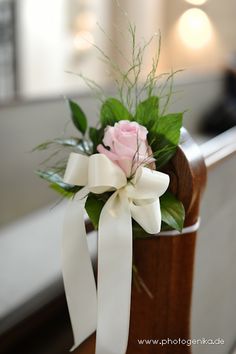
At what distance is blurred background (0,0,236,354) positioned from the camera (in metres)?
1.25

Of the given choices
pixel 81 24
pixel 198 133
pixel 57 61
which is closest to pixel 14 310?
pixel 198 133

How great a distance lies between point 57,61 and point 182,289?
3443mm

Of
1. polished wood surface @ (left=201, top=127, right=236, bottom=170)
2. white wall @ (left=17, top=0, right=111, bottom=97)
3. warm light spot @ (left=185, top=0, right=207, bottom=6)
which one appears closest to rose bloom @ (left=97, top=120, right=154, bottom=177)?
polished wood surface @ (left=201, top=127, right=236, bottom=170)

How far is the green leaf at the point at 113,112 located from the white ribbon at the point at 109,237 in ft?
0.30

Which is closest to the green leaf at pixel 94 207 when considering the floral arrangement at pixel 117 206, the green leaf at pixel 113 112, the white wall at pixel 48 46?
the floral arrangement at pixel 117 206

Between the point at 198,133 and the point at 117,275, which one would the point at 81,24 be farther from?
the point at 117,275

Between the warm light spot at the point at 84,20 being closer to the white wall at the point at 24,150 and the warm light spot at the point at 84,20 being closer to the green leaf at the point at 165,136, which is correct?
the white wall at the point at 24,150

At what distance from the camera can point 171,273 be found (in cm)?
70

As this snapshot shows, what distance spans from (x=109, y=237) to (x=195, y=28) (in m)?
3.88

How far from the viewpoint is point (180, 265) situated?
2.27ft

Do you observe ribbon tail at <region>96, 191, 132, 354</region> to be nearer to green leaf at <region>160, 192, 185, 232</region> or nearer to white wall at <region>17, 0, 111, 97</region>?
green leaf at <region>160, 192, 185, 232</region>

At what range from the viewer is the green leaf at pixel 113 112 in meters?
0.68

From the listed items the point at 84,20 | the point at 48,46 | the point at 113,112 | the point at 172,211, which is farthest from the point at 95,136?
the point at 84,20

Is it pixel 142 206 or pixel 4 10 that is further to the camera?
pixel 4 10
